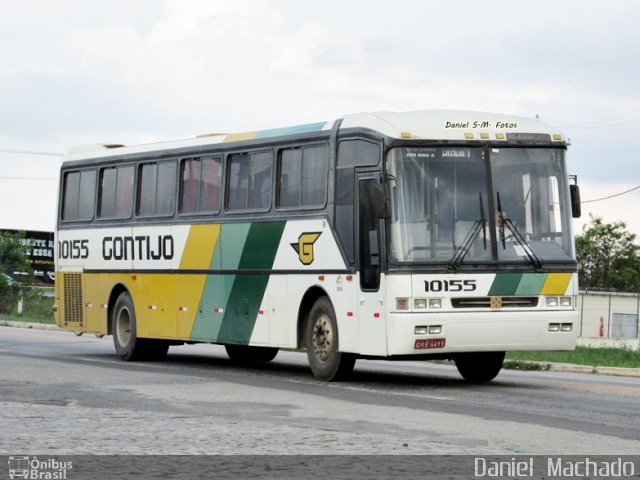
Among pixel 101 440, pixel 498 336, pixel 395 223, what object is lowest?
pixel 101 440

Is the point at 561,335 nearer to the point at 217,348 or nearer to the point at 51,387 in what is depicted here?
the point at 51,387

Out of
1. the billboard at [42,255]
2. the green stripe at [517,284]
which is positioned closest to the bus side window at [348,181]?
the green stripe at [517,284]

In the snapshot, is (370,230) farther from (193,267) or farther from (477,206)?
(193,267)

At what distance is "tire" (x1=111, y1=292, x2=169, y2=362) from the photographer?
956 inches

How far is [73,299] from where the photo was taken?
1030 inches

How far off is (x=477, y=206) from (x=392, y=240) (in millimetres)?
1208

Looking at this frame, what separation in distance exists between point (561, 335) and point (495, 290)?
1.10 meters

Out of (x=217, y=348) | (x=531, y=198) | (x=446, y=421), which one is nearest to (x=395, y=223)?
(x=531, y=198)

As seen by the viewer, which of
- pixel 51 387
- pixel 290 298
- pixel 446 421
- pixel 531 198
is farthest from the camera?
pixel 290 298

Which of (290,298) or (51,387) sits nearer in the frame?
(51,387)

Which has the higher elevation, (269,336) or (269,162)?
(269,162)

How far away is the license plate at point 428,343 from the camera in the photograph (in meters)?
17.7

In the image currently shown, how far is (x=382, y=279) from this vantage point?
17906mm

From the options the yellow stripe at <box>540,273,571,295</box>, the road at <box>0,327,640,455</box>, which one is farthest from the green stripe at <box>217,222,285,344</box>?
the yellow stripe at <box>540,273,571,295</box>
